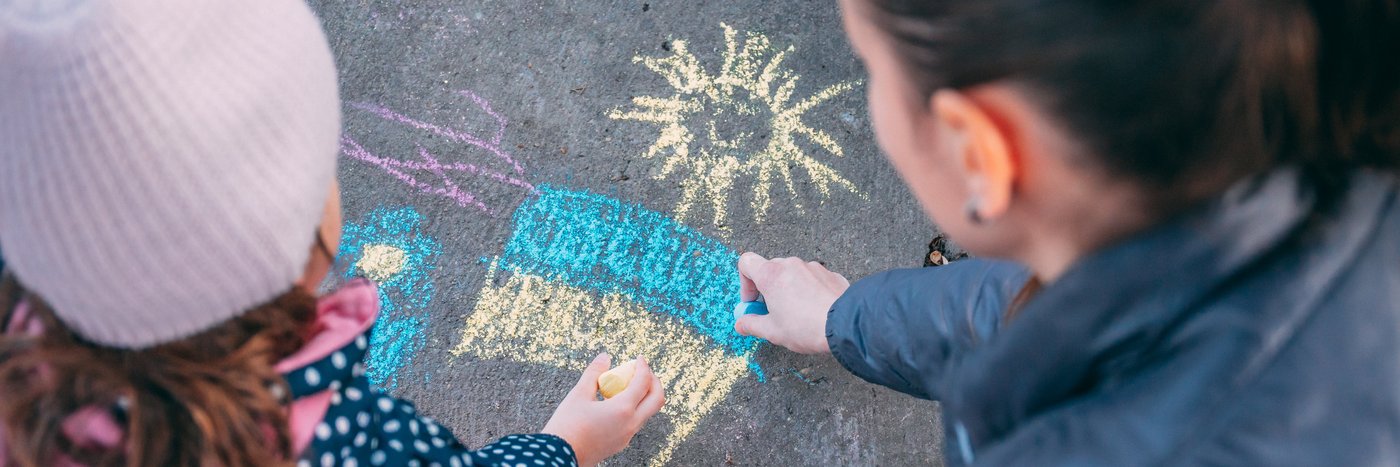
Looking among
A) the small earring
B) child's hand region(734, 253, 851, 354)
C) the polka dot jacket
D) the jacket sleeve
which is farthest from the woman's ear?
child's hand region(734, 253, 851, 354)

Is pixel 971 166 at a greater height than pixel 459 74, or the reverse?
pixel 971 166

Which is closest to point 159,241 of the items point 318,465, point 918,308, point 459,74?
point 318,465

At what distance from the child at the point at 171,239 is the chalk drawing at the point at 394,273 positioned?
0.77 metres

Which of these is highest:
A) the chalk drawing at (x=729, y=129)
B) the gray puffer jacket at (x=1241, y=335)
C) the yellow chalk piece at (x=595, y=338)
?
the gray puffer jacket at (x=1241, y=335)

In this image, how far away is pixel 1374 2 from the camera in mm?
542

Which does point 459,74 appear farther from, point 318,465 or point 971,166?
point 971,166

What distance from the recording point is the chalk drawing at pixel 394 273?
5.53ft

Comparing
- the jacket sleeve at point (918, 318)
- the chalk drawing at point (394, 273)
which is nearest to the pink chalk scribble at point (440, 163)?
the chalk drawing at point (394, 273)

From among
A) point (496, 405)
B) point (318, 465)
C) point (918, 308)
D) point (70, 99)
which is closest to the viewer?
point (70, 99)

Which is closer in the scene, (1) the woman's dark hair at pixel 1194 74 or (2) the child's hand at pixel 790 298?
(1) the woman's dark hair at pixel 1194 74

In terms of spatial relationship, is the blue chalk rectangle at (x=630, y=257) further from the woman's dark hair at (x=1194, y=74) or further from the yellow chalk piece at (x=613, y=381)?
the woman's dark hair at (x=1194, y=74)

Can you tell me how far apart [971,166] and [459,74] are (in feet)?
4.58

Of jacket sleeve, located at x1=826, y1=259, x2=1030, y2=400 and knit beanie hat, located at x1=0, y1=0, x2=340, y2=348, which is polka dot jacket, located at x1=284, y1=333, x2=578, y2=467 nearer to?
knit beanie hat, located at x1=0, y1=0, x2=340, y2=348

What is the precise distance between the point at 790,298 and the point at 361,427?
0.86 metres
